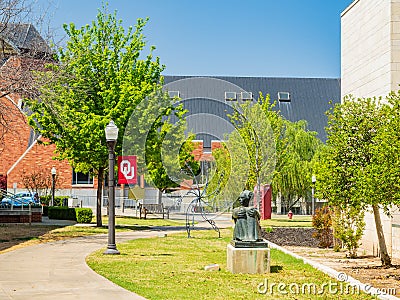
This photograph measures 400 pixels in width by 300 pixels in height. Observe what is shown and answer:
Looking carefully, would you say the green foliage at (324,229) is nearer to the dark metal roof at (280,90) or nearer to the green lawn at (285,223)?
the green lawn at (285,223)

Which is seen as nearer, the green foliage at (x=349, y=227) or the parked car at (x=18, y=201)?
the green foliage at (x=349, y=227)

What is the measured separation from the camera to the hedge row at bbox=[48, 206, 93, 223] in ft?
96.9

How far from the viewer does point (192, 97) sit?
60781 mm

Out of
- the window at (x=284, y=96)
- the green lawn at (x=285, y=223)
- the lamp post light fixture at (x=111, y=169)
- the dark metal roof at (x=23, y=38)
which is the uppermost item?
the window at (x=284, y=96)

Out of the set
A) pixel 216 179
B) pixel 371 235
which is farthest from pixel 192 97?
pixel 371 235

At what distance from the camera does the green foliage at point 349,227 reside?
1612 cm

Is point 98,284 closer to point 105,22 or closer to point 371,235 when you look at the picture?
point 371,235

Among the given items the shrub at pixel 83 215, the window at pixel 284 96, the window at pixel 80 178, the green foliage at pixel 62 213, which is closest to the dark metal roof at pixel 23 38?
the shrub at pixel 83 215

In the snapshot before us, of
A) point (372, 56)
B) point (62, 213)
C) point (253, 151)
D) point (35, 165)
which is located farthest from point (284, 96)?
point (372, 56)

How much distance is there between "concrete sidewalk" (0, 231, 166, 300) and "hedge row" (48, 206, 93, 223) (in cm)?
1213

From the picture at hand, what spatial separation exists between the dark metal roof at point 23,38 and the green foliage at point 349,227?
37.6ft

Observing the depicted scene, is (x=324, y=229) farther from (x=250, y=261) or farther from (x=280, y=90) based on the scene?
(x=280, y=90)

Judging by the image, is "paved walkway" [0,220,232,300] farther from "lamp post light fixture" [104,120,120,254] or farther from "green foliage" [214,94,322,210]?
"green foliage" [214,94,322,210]

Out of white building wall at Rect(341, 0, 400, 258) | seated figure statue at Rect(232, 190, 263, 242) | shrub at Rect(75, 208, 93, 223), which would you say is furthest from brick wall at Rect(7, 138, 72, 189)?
seated figure statue at Rect(232, 190, 263, 242)
